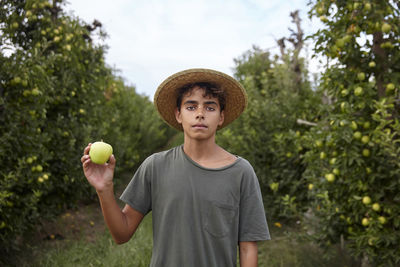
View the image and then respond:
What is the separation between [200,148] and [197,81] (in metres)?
0.35

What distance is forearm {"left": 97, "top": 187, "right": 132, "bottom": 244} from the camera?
5.47ft

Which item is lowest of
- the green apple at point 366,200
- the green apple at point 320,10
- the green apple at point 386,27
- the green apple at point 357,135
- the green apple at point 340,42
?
the green apple at point 366,200

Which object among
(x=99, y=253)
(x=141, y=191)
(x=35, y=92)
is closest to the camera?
(x=141, y=191)

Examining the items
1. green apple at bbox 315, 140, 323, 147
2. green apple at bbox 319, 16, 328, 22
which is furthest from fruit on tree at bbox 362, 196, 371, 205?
green apple at bbox 319, 16, 328, 22

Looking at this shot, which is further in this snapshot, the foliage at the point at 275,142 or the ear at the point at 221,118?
the foliage at the point at 275,142

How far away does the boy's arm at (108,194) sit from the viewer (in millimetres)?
1650

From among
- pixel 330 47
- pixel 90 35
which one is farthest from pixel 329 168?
pixel 90 35

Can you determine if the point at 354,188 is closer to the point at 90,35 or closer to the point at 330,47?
the point at 330,47

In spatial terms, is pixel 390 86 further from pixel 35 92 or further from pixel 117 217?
pixel 35 92

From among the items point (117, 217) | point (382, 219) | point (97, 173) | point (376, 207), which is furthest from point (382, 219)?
point (97, 173)

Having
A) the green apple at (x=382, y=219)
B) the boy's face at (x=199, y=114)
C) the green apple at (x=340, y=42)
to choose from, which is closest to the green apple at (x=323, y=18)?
the green apple at (x=340, y=42)

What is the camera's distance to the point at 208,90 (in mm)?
1812

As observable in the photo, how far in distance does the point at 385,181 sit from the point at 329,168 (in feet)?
1.82

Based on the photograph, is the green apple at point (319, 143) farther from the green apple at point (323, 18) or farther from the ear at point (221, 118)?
the ear at point (221, 118)
